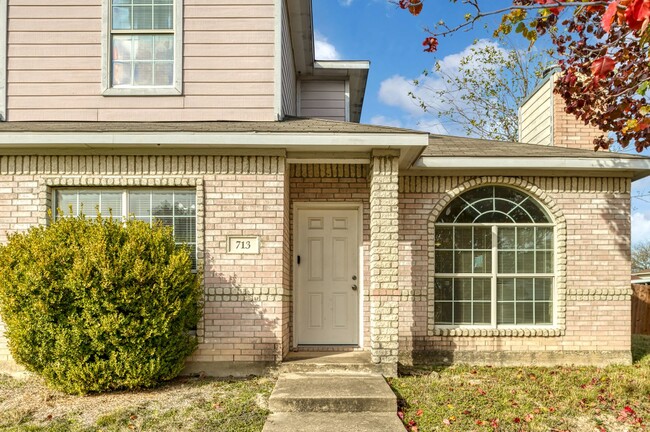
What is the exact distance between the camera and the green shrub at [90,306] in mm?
5363

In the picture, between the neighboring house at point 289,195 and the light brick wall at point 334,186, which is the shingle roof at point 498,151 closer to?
the neighboring house at point 289,195

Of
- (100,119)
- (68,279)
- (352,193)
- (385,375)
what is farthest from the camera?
Answer: (352,193)

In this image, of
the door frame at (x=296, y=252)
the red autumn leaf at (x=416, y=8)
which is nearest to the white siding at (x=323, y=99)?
the door frame at (x=296, y=252)

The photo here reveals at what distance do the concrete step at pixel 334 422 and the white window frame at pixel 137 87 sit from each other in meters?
4.47

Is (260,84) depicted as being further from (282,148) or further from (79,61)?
(79,61)

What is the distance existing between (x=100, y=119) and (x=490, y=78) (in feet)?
55.3

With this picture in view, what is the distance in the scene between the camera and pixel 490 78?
20.1 m

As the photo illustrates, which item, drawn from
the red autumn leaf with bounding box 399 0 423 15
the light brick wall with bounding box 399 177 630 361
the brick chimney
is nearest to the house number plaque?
the light brick wall with bounding box 399 177 630 361

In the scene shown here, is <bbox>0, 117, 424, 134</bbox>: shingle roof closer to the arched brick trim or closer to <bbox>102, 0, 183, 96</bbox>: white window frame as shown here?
<bbox>102, 0, 183, 96</bbox>: white window frame

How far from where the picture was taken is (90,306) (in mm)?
5367

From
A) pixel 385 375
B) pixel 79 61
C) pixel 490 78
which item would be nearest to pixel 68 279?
pixel 79 61

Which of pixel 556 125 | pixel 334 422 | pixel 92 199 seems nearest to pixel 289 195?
pixel 92 199

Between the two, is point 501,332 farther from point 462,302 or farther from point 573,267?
point 573,267

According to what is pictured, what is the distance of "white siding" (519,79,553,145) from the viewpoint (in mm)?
9102
